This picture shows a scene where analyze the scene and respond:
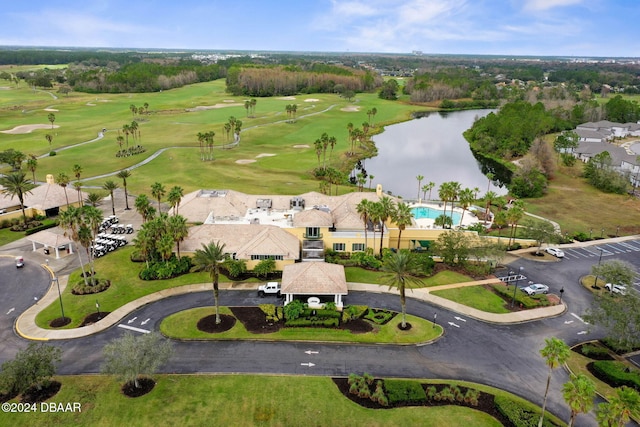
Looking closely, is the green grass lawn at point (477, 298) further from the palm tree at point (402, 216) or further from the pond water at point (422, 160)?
the pond water at point (422, 160)

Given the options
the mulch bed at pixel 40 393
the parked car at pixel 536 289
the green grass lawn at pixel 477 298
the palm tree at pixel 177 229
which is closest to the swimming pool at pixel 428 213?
the parked car at pixel 536 289

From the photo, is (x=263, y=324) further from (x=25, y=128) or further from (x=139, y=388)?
(x=25, y=128)

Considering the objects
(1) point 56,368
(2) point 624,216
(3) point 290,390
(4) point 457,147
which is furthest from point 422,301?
(4) point 457,147

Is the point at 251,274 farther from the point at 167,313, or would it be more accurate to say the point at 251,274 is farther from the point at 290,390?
the point at 290,390

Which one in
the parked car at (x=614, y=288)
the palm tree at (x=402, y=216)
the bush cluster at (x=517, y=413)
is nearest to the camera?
the bush cluster at (x=517, y=413)

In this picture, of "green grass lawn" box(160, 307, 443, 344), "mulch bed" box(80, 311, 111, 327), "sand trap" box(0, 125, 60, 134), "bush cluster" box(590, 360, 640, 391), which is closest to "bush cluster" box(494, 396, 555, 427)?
"bush cluster" box(590, 360, 640, 391)

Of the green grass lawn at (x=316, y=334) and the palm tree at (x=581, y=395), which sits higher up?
the palm tree at (x=581, y=395)

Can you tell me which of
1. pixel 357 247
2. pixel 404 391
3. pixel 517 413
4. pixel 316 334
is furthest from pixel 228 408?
pixel 357 247
